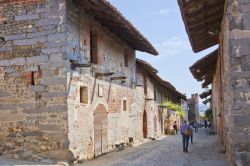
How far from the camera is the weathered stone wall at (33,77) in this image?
962 cm

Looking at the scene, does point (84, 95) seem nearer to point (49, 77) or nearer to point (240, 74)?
point (49, 77)

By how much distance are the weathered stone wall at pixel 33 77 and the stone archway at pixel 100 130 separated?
94.6 inches

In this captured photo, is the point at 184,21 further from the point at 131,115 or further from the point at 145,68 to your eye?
the point at 145,68

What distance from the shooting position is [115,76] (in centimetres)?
1391

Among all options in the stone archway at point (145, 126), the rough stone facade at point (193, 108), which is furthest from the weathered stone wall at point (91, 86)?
the rough stone facade at point (193, 108)

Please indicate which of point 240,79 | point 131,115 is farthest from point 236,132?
point 131,115

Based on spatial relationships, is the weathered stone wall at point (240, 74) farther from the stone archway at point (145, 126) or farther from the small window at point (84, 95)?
the stone archway at point (145, 126)

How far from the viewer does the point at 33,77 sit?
32.6ft

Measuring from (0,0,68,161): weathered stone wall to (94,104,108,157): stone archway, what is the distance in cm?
240

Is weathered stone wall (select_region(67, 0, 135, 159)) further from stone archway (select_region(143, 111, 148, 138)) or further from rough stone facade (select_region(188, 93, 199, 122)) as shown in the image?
rough stone facade (select_region(188, 93, 199, 122))

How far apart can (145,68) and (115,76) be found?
6012mm

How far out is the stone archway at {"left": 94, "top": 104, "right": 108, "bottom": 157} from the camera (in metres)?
11.8

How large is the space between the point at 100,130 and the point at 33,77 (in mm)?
3391

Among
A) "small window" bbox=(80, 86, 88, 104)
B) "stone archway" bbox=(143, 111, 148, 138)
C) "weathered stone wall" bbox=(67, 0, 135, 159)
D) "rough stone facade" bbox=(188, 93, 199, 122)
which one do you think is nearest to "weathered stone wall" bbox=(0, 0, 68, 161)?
"weathered stone wall" bbox=(67, 0, 135, 159)
